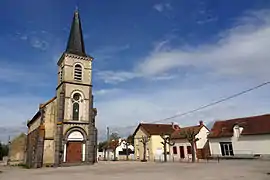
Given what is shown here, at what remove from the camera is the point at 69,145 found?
99.8 ft

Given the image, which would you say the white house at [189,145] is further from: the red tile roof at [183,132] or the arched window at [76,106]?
the arched window at [76,106]

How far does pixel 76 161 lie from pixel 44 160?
3.70 m

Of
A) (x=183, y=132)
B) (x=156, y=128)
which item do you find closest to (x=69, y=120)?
(x=183, y=132)

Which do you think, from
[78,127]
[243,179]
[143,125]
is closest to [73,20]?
[78,127]

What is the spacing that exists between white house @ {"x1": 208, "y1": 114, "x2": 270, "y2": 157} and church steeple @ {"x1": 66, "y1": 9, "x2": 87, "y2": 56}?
24.7 metres

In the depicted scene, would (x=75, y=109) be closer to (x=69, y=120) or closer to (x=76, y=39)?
(x=69, y=120)

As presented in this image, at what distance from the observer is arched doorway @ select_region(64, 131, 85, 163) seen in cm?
3006

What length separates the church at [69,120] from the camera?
96.5 ft

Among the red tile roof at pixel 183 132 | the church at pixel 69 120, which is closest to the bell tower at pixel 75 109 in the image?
the church at pixel 69 120

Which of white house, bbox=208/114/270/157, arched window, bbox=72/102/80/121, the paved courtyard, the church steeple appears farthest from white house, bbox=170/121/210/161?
the church steeple

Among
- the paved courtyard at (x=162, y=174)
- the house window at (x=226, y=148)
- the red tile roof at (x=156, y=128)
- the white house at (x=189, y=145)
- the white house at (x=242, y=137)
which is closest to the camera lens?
the paved courtyard at (x=162, y=174)

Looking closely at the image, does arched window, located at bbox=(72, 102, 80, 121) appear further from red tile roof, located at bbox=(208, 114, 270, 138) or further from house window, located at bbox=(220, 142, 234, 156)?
house window, located at bbox=(220, 142, 234, 156)

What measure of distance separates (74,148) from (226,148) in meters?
22.9

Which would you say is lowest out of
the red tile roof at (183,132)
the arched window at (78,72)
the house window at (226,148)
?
the house window at (226,148)
